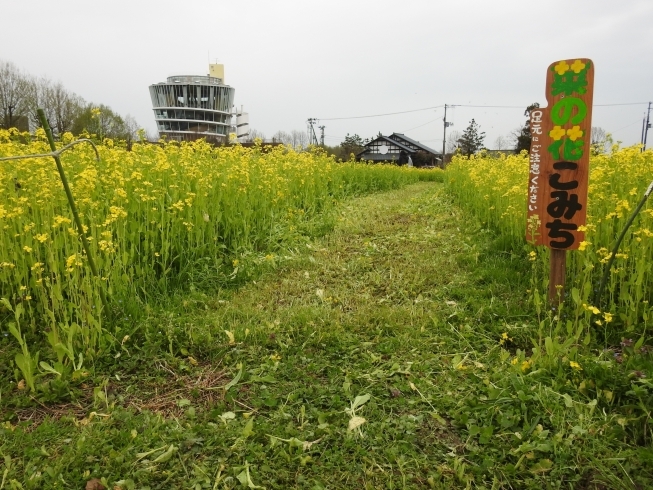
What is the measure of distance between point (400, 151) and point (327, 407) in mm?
46993

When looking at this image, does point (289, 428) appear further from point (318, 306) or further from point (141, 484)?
point (318, 306)

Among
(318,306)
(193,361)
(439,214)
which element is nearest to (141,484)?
(193,361)

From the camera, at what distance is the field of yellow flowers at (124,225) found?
8.00ft

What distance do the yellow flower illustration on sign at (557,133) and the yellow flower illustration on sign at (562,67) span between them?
13.7 inches

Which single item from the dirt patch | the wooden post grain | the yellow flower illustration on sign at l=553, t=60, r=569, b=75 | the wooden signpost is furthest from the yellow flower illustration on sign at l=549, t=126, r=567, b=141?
the dirt patch

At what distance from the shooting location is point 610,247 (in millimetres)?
→ 2883

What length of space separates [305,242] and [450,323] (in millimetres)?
2394

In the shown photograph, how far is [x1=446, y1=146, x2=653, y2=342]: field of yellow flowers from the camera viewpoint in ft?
7.95

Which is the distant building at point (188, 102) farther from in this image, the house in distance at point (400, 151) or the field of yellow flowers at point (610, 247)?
the field of yellow flowers at point (610, 247)

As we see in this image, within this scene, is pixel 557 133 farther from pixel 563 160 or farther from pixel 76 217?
pixel 76 217

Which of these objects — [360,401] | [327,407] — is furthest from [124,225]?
[360,401]

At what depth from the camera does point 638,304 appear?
2467mm

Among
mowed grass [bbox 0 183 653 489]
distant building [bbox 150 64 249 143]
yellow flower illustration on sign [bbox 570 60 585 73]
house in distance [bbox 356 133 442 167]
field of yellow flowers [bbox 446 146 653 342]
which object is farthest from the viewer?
distant building [bbox 150 64 249 143]

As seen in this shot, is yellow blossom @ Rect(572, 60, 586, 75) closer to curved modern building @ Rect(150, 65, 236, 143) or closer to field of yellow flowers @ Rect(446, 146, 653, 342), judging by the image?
field of yellow flowers @ Rect(446, 146, 653, 342)
